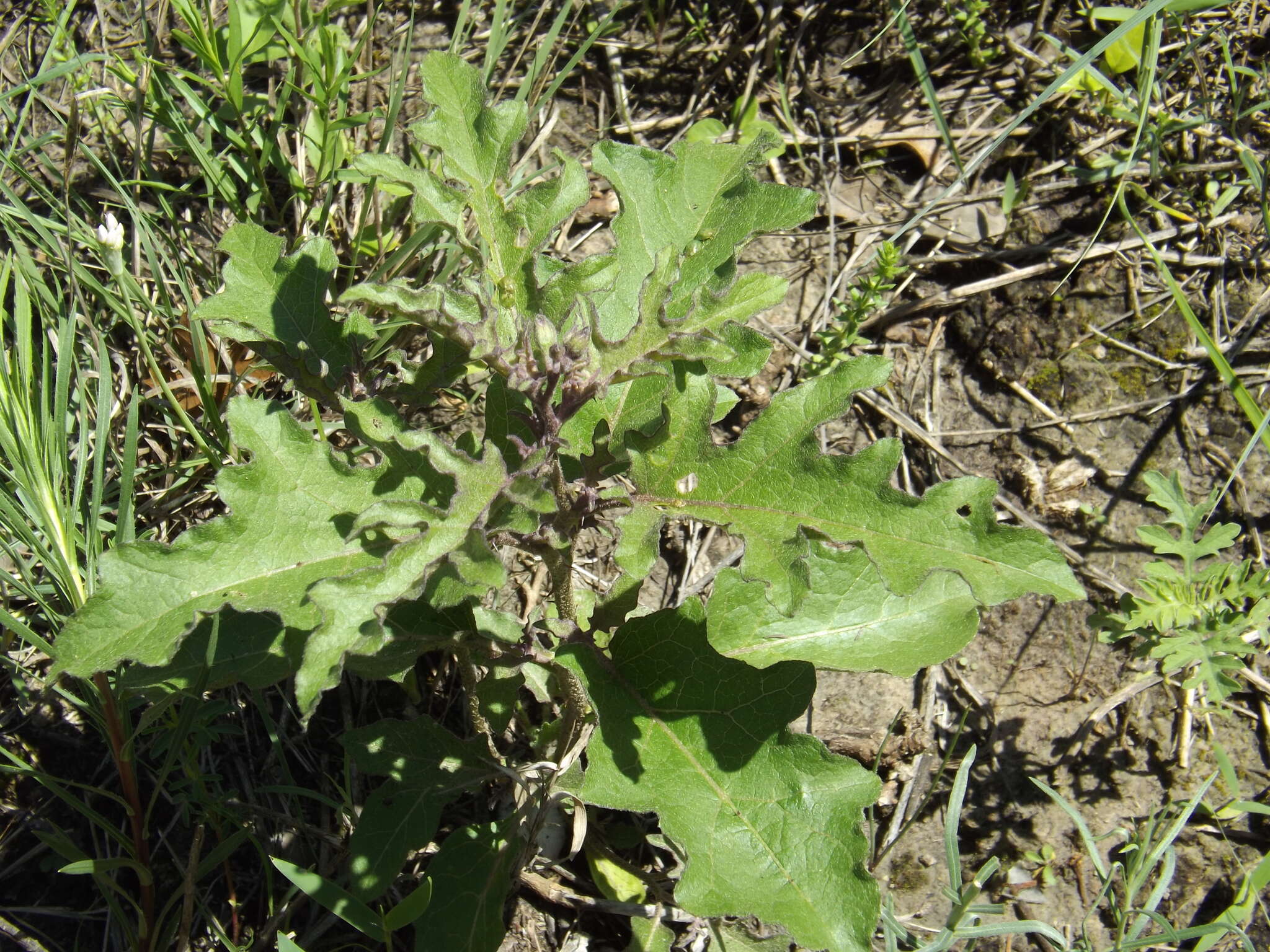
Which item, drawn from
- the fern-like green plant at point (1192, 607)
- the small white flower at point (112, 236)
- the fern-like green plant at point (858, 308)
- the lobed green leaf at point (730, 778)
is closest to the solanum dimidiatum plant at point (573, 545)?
the lobed green leaf at point (730, 778)

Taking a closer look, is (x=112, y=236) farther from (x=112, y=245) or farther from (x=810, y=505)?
(x=810, y=505)

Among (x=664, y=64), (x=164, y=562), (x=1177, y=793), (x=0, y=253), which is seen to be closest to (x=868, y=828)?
(x=1177, y=793)

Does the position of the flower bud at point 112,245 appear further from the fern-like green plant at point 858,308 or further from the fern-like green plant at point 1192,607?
the fern-like green plant at point 1192,607

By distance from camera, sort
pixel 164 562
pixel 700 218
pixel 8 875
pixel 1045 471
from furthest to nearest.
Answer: pixel 1045 471
pixel 8 875
pixel 700 218
pixel 164 562

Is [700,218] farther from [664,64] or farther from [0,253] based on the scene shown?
[0,253]

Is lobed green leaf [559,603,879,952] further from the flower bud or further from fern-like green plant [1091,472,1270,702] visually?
the flower bud

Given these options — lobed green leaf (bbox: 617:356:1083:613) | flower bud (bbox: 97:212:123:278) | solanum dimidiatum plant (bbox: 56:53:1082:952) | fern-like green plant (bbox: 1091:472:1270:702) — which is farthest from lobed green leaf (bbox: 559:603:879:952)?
Result: flower bud (bbox: 97:212:123:278)

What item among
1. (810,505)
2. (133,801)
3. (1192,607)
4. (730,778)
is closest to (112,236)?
(133,801)
